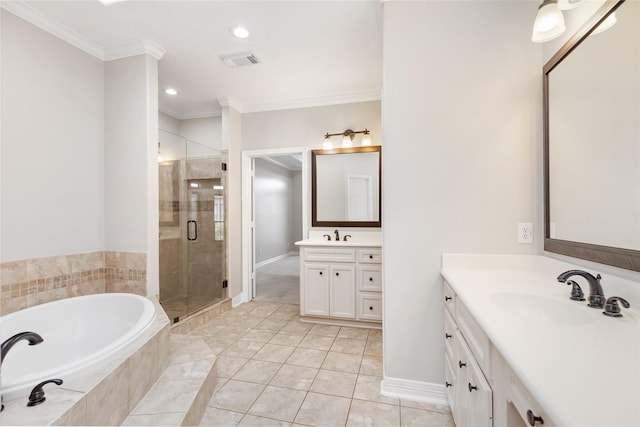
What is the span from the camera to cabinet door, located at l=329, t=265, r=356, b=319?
119 inches

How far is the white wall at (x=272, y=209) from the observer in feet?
21.6

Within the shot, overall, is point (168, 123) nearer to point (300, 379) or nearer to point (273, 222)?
point (300, 379)

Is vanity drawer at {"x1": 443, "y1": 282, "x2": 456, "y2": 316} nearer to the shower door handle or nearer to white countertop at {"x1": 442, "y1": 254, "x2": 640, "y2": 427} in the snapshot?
white countertop at {"x1": 442, "y1": 254, "x2": 640, "y2": 427}

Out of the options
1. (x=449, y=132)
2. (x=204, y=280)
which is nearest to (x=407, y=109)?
(x=449, y=132)

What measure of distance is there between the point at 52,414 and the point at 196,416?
0.75 meters

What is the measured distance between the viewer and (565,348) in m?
0.76

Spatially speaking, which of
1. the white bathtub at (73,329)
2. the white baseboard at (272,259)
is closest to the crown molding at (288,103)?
the white bathtub at (73,329)

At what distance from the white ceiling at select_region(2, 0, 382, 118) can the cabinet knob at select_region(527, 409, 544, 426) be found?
235 centimetres

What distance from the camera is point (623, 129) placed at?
3.62ft

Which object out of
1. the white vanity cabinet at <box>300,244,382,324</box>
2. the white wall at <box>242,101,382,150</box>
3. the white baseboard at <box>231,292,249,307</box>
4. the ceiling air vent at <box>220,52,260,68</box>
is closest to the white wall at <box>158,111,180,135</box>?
the white wall at <box>242,101,382,150</box>

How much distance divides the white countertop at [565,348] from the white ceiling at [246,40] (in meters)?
2.04

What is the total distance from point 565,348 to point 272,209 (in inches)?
269

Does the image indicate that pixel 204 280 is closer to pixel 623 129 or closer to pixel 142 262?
pixel 142 262

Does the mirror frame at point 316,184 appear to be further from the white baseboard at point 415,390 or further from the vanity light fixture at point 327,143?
the white baseboard at point 415,390
